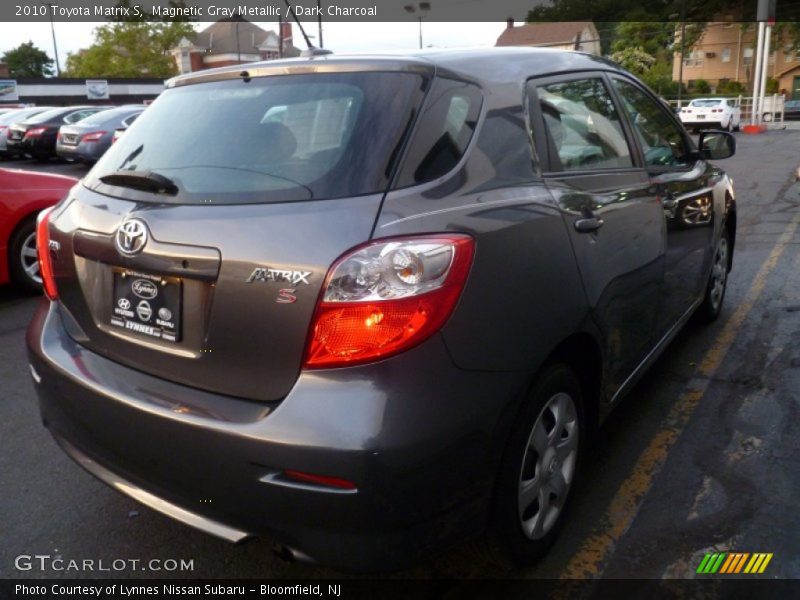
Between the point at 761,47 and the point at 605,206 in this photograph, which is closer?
the point at 605,206

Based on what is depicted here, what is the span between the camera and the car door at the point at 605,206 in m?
2.76

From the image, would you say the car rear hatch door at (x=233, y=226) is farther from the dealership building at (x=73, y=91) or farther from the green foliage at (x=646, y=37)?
the green foliage at (x=646, y=37)

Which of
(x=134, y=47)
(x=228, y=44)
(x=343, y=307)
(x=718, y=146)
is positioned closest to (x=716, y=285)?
(x=718, y=146)

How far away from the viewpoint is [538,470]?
2.57 metres

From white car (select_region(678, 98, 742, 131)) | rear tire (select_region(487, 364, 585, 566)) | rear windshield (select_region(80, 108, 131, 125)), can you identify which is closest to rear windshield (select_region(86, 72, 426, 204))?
rear tire (select_region(487, 364, 585, 566))

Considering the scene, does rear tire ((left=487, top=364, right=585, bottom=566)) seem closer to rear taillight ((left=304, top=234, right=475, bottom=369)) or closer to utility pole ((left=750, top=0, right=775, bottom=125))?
rear taillight ((left=304, top=234, right=475, bottom=369))

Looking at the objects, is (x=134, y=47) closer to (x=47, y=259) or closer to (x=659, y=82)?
(x=659, y=82)

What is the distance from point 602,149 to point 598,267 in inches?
27.9

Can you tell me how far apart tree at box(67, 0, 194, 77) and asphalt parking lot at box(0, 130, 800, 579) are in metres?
69.8

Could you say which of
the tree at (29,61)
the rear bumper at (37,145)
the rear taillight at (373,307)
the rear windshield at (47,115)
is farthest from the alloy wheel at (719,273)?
the tree at (29,61)

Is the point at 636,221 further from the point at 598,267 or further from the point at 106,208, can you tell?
the point at 106,208

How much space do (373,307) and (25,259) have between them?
17.7ft

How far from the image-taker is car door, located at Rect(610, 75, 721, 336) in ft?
12.0

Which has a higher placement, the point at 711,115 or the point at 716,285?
the point at 716,285
